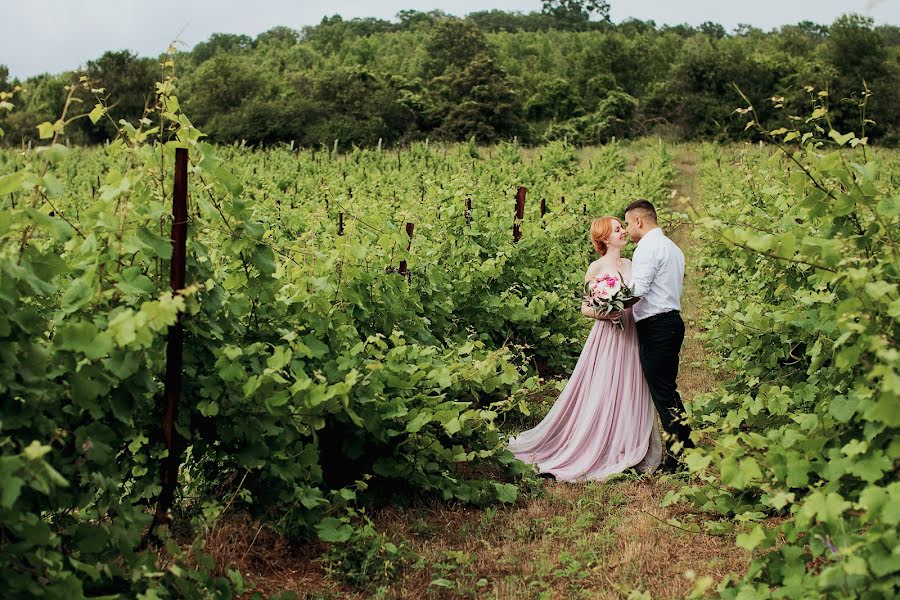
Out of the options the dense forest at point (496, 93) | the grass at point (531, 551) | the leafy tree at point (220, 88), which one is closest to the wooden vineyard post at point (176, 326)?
the grass at point (531, 551)

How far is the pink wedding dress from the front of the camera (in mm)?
6148

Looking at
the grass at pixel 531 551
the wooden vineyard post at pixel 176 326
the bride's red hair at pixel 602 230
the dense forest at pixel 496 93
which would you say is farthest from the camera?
the dense forest at pixel 496 93

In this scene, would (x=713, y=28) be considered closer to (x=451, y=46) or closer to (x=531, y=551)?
(x=451, y=46)

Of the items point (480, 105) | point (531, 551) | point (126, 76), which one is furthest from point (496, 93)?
point (531, 551)

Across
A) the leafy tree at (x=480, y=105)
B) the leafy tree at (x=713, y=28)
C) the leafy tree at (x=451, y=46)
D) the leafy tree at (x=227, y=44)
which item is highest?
the leafy tree at (x=713, y=28)

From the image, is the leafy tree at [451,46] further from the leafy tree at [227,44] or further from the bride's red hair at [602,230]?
the bride's red hair at [602,230]

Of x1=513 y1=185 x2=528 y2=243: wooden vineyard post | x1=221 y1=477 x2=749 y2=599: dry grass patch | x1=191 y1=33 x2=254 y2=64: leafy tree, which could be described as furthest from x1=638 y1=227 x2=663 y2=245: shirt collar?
x1=191 y1=33 x2=254 y2=64: leafy tree

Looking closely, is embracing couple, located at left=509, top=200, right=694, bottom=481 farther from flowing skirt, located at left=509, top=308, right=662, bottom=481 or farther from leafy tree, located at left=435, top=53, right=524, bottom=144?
leafy tree, located at left=435, top=53, right=524, bottom=144

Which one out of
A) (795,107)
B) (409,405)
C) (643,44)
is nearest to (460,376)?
(409,405)

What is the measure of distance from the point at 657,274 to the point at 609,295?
356 millimetres

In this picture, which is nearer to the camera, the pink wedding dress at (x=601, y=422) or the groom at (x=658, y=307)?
the groom at (x=658, y=307)

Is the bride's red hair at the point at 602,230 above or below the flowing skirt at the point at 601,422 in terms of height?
above

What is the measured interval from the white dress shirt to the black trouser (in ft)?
0.27

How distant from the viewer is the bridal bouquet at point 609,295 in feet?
20.0
